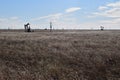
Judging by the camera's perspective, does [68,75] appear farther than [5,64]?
No

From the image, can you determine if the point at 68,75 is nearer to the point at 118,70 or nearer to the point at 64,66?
the point at 64,66

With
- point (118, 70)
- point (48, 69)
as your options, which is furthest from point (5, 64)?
point (118, 70)

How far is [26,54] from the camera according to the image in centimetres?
1714

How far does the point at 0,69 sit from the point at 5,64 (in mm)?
1671

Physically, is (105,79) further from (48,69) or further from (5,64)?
(5,64)

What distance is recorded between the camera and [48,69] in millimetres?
13094

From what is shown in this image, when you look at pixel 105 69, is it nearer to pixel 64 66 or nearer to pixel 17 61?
pixel 64 66

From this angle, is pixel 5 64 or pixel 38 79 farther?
pixel 5 64

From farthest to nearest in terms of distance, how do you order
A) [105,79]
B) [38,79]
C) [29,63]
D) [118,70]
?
[29,63]
[118,70]
[105,79]
[38,79]

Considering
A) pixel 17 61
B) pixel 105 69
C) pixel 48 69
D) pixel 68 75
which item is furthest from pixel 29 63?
pixel 105 69

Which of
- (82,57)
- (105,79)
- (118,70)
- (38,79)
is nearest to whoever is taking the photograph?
(38,79)

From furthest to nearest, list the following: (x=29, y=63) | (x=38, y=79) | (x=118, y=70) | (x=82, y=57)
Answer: (x=82, y=57), (x=29, y=63), (x=118, y=70), (x=38, y=79)

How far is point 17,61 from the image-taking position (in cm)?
1520

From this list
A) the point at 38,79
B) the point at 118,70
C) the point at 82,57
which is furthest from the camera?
the point at 82,57
